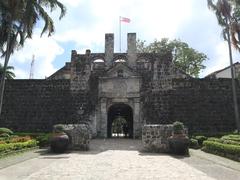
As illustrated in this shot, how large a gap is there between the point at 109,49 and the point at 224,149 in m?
13.4

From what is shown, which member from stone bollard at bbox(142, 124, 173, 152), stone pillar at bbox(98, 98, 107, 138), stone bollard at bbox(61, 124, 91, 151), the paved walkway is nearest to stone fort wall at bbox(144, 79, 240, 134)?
stone pillar at bbox(98, 98, 107, 138)

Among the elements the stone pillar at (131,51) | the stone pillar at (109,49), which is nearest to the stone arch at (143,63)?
the stone pillar at (131,51)

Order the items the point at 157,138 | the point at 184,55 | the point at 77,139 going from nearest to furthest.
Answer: the point at 157,138
the point at 77,139
the point at 184,55

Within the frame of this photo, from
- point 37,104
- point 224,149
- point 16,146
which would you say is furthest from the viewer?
point 37,104

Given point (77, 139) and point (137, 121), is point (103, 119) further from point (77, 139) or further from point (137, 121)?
point (77, 139)

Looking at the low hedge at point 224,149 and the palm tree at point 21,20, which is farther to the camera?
the palm tree at point 21,20

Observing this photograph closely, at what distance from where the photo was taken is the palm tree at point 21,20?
1839 centimetres

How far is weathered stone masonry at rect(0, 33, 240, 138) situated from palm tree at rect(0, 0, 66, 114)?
443 cm

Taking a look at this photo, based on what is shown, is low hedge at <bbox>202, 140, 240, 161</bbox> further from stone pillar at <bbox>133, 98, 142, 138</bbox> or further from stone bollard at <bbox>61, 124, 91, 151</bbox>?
stone pillar at <bbox>133, 98, 142, 138</bbox>

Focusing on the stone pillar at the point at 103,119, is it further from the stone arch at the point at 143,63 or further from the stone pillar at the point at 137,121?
the stone arch at the point at 143,63

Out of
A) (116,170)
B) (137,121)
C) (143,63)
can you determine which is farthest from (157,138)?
(143,63)

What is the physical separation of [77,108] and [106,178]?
15.6m

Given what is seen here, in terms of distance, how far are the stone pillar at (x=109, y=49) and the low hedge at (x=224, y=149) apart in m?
10.8

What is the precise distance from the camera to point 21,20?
63.7 ft
